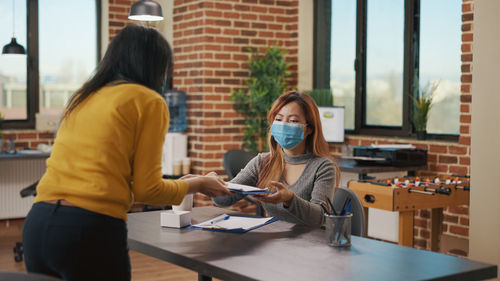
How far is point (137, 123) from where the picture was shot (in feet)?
6.20

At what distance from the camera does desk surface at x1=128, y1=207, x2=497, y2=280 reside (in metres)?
1.84

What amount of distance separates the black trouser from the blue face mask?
3.91ft

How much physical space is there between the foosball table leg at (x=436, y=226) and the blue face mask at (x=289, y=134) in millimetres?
2000

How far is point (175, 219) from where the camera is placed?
2535 mm

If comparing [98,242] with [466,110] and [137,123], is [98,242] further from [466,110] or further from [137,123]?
[466,110]

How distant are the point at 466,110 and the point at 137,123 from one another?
360 cm

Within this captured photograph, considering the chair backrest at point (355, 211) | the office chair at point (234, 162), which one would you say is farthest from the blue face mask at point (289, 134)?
the office chair at point (234, 162)

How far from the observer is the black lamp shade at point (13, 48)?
594cm

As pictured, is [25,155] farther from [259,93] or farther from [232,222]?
[232,222]

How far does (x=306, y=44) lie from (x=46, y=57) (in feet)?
8.62

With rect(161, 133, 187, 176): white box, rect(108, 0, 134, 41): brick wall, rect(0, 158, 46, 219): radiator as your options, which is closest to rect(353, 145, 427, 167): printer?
rect(161, 133, 187, 176): white box

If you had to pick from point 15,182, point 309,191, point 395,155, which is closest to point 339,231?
point 309,191

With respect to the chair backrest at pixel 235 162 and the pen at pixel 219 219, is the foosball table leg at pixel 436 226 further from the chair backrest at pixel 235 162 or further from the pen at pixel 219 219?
the pen at pixel 219 219

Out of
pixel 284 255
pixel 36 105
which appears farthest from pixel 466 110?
pixel 36 105
